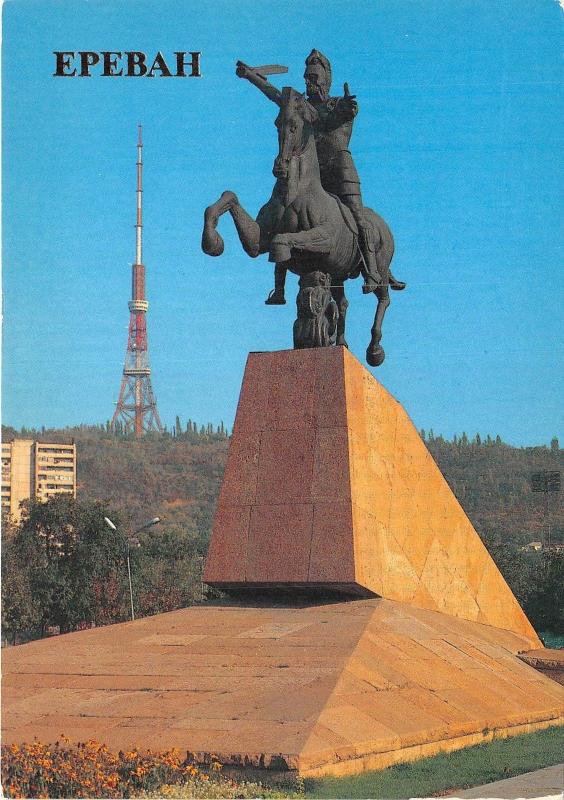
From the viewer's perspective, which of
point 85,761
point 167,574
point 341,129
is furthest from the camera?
point 167,574

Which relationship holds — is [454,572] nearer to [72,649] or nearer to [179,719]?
[72,649]

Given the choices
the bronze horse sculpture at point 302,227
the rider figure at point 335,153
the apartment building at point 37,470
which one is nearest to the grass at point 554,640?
the rider figure at point 335,153

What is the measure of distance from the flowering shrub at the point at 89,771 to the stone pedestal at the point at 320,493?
183 inches

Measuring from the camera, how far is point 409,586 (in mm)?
14453

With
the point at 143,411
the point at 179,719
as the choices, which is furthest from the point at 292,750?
the point at 143,411

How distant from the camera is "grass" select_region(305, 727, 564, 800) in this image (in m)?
8.59

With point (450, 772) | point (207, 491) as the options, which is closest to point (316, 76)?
point (450, 772)

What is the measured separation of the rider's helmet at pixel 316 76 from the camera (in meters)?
15.2

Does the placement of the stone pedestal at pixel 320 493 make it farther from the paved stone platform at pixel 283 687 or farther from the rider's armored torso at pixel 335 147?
the rider's armored torso at pixel 335 147

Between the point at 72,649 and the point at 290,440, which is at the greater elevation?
the point at 290,440

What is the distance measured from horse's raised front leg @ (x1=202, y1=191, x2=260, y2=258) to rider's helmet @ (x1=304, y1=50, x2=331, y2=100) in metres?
1.80

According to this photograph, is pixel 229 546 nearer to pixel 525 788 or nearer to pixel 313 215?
pixel 313 215

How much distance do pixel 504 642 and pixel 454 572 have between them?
1067mm

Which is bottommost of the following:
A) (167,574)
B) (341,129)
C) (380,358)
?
(167,574)
